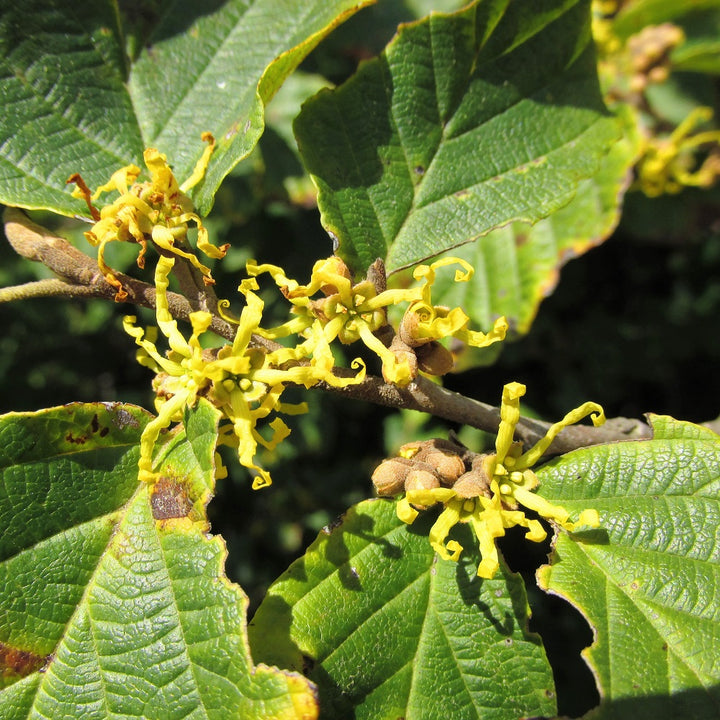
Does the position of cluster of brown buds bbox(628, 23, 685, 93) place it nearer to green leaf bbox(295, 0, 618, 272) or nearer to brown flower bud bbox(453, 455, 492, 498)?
green leaf bbox(295, 0, 618, 272)

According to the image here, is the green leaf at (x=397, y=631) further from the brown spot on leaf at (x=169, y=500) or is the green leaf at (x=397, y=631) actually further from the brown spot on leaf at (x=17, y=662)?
the brown spot on leaf at (x=17, y=662)

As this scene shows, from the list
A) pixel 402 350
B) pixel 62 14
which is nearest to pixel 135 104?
pixel 62 14

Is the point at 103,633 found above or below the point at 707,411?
above

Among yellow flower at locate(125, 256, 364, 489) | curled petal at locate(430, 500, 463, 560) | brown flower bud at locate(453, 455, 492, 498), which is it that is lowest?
curled petal at locate(430, 500, 463, 560)

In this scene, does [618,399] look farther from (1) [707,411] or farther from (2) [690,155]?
(2) [690,155]

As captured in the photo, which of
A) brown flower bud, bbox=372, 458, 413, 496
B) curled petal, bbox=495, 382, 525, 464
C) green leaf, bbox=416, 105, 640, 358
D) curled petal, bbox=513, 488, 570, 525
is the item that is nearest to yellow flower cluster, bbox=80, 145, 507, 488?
curled petal, bbox=495, 382, 525, 464
